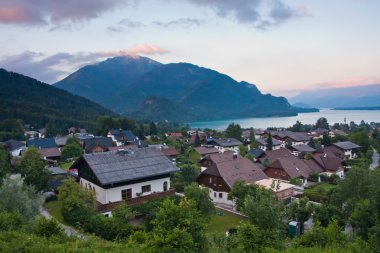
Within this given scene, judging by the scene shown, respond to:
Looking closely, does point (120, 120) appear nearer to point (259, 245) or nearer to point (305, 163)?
point (305, 163)

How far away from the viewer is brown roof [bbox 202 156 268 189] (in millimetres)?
34719

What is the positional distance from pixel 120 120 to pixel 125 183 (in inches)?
3073

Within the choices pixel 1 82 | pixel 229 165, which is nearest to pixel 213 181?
pixel 229 165

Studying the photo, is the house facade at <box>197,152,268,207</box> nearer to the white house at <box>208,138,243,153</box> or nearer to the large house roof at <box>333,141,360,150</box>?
the large house roof at <box>333,141,360,150</box>

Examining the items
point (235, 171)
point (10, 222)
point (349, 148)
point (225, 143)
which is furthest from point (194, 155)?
point (10, 222)

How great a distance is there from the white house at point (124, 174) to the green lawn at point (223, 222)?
511cm

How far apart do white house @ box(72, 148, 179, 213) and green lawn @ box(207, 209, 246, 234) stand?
511 centimetres

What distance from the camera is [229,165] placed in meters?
37.0

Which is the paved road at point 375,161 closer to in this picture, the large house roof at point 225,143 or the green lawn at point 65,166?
the large house roof at point 225,143

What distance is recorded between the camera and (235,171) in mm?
36312

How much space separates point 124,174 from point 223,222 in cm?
893

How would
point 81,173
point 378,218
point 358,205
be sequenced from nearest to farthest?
point 378,218 < point 358,205 < point 81,173

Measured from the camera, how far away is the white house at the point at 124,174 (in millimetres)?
25344

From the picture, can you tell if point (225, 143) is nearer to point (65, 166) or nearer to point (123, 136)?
point (123, 136)
